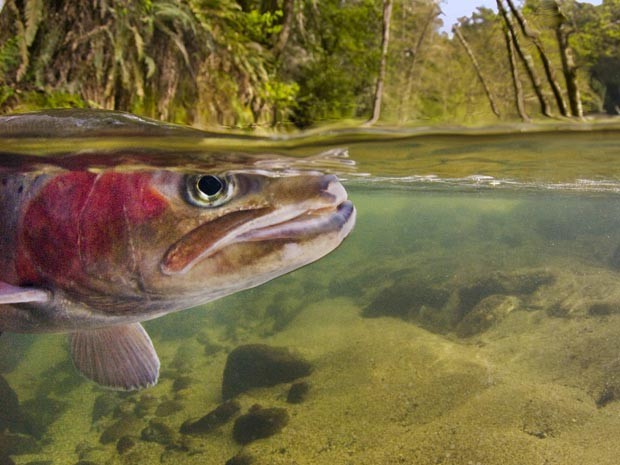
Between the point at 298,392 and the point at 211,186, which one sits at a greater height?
the point at 211,186

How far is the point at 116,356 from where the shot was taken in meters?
3.02

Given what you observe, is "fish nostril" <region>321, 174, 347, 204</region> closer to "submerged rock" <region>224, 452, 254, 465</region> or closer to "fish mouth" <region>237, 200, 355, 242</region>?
"fish mouth" <region>237, 200, 355, 242</region>

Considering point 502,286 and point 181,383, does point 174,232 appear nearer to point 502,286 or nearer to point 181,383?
point 181,383

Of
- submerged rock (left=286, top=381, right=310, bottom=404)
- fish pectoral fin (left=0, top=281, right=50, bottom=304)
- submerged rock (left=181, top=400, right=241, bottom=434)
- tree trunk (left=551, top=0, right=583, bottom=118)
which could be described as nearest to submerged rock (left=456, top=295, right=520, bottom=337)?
submerged rock (left=286, top=381, right=310, bottom=404)

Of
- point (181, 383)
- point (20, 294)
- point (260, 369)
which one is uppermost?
point (20, 294)

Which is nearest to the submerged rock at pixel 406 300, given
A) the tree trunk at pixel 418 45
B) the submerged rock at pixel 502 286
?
the submerged rock at pixel 502 286

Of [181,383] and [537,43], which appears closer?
[537,43]

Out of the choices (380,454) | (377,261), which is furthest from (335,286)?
(380,454)

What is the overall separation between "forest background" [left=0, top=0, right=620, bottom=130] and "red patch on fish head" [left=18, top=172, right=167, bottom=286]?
1.59 metres

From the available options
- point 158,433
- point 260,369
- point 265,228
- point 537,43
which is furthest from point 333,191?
point 260,369

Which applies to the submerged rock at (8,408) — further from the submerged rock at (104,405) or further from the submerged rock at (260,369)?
the submerged rock at (260,369)

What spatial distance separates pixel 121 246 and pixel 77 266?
267 millimetres

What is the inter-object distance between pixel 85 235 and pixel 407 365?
932cm

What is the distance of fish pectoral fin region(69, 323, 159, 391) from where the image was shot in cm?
299
